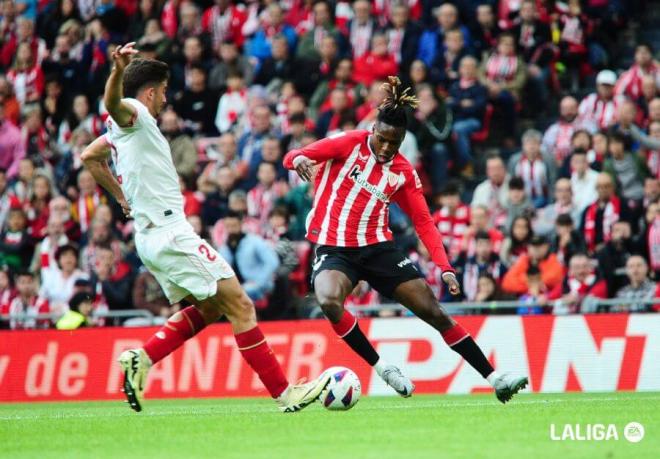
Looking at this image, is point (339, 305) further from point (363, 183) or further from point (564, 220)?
point (564, 220)

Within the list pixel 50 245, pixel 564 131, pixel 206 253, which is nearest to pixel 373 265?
pixel 206 253

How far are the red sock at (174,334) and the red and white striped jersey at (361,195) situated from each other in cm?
149

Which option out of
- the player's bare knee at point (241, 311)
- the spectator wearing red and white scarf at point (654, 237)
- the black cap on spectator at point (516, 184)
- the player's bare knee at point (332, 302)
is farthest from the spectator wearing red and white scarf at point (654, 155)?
the player's bare knee at point (241, 311)

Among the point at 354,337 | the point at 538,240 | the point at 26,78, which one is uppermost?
the point at 354,337

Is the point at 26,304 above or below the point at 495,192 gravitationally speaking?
below

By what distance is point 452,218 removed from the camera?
16.6m

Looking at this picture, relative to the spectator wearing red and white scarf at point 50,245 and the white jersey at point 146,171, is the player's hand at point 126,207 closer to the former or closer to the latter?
the white jersey at point 146,171

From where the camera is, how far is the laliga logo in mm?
7926

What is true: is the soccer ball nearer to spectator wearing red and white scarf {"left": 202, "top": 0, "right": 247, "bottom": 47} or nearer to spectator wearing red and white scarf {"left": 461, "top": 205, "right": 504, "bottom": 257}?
spectator wearing red and white scarf {"left": 461, "top": 205, "right": 504, "bottom": 257}

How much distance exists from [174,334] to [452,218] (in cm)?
752

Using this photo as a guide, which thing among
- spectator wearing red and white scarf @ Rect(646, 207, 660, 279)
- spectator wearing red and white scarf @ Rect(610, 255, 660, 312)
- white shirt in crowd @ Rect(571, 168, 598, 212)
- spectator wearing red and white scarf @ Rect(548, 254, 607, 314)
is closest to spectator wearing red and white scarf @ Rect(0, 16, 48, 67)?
white shirt in crowd @ Rect(571, 168, 598, 212)

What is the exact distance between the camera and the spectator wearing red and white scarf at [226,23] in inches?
835

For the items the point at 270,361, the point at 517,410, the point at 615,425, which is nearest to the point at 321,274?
the point at 270,361

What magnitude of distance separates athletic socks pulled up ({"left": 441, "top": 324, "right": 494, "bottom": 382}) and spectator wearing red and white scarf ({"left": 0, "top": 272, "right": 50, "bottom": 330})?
8.40m
